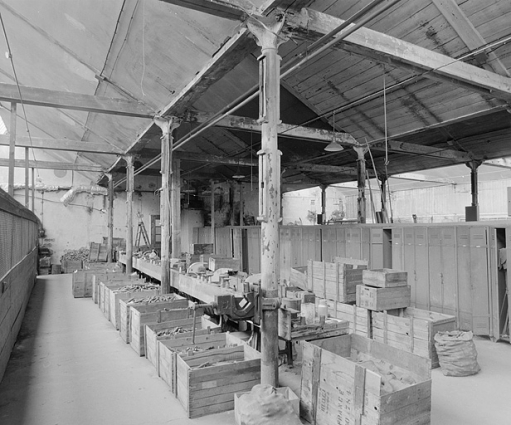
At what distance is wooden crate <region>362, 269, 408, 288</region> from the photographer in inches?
251

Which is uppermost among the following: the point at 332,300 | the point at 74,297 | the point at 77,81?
the point at 77,81

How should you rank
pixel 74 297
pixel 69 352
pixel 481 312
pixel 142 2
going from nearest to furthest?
pixel 142 2
pixel 69 352
pixel 481 312
pixel 74 297

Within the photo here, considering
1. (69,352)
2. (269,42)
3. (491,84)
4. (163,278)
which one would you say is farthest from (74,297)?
(491,84)

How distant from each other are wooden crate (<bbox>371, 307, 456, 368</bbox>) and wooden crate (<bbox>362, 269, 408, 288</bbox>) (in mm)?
484

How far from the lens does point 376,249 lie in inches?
373

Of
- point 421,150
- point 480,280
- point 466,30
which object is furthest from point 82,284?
point 466,30

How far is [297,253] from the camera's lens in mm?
13016

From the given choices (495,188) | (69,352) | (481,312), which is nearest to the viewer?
(69,352)

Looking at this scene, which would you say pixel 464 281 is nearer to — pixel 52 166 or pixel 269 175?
pixel 269 175

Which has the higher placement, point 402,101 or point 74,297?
point 402,101

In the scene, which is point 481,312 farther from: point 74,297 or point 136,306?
point 74,297

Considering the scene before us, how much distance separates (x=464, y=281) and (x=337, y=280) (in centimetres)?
260

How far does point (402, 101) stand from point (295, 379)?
22.2 ft

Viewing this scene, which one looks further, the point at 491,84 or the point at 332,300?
the point at 332,300
